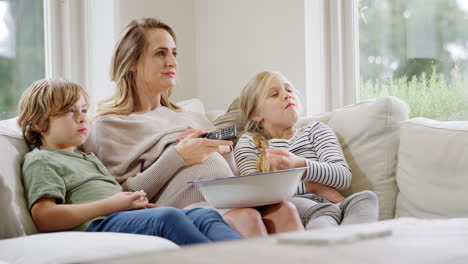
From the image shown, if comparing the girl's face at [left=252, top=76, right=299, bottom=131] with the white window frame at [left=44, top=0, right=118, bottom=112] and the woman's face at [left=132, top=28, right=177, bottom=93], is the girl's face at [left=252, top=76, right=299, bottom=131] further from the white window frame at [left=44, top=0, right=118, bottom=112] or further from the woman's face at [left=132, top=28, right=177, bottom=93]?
Result: the white window frame at [left=44, top=0, right=118, bottom=112]

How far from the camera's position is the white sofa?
5.22 feet

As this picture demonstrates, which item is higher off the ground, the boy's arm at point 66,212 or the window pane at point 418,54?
the window pane at point 418,54

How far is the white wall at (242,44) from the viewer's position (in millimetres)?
2840

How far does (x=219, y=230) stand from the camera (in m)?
1.54

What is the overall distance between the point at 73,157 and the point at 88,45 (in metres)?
1.21

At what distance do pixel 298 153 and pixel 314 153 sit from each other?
0.05 m

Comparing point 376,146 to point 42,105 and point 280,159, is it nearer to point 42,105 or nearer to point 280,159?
point 280,159

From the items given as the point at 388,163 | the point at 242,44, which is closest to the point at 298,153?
the point at 388,163

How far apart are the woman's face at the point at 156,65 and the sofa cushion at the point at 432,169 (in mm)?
827

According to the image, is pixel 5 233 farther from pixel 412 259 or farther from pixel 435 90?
pixel 435 90

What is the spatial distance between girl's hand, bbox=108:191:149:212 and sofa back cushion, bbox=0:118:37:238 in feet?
0.70

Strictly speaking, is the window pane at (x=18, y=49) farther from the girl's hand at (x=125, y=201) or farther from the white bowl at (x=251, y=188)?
the white bowl at (x=251, y=188)

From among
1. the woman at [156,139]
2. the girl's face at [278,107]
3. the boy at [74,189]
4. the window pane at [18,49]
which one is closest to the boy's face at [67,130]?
the boy at [74,189]

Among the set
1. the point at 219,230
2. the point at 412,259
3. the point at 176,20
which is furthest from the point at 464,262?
the point at 176,20
